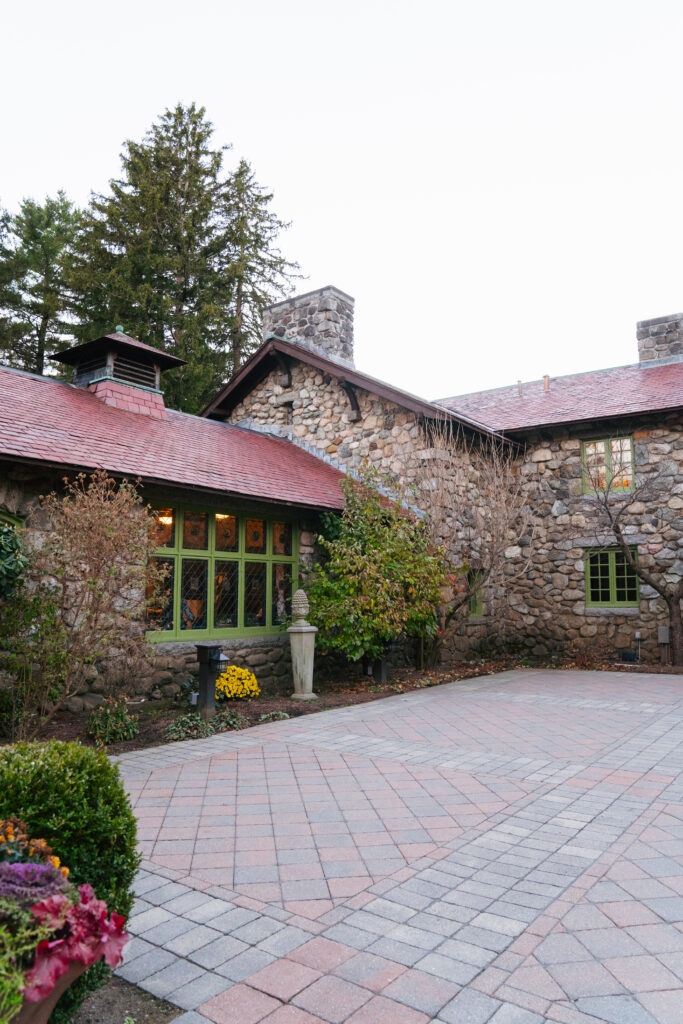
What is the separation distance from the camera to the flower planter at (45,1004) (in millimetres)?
1671

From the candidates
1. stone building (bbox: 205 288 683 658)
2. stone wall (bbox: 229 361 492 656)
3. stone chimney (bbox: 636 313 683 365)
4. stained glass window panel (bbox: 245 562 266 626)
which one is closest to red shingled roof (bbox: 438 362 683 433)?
stone building (bbox: 205 288 683 658)

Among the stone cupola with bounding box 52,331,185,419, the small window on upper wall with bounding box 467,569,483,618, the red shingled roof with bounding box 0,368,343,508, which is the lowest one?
the small window on upper wall with bounding box 467,569,483,618

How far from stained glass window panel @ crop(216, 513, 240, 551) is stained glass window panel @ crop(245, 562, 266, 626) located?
0.41 m

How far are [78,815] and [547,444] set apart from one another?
12.8 m

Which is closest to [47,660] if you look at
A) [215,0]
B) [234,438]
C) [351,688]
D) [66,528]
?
[66,528]

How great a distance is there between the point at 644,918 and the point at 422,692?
6638mm

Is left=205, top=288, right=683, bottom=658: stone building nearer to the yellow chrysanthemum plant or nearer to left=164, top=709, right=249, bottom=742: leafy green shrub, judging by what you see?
the yellow chrysanthemum plant

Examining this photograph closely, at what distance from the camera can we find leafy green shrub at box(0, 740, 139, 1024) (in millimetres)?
2227

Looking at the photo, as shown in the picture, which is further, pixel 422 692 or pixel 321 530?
pixel 321 530

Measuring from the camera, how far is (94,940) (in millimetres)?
1690

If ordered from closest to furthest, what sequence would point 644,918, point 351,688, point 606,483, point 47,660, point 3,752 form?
point 3,752, point 644,918, point 47,660, point 351,688, point 606,483

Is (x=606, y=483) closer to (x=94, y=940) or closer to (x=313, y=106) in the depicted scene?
(x=313, y=106)

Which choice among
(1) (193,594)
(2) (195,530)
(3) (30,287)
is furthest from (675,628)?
(3) (30,287)

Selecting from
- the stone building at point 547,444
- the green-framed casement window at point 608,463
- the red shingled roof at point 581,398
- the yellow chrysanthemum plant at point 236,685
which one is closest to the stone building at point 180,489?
the yellow chrysanthemum plant at point 236,685
